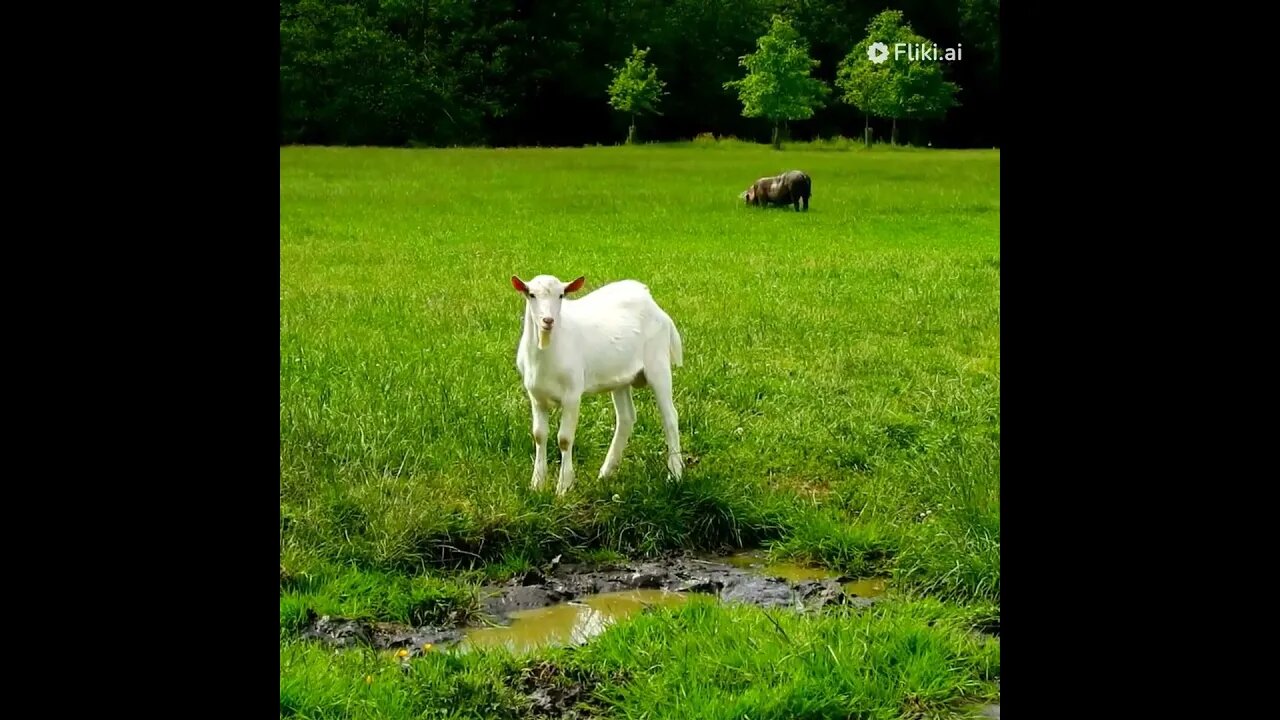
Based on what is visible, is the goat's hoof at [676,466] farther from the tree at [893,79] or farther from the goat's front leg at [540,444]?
the tree at [893,79]

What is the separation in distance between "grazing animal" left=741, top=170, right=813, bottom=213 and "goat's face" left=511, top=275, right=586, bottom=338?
13.7m

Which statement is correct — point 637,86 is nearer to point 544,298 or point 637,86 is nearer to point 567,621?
point 544,298

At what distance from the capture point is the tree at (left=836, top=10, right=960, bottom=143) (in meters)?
12.4

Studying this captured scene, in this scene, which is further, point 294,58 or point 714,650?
point 294,58

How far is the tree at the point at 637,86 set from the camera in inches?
659

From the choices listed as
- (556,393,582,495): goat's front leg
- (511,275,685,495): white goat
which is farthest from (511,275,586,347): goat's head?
(556,393,582,495): goat's front leg

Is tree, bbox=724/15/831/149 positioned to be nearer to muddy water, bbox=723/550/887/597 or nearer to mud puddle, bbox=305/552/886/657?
muddy water, bbox=723/550/887/597

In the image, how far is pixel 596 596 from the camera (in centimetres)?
514

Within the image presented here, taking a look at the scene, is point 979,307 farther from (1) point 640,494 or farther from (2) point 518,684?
(2) point 518,684

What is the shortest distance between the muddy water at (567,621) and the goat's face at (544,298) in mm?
1160

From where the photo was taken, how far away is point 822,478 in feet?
21.0

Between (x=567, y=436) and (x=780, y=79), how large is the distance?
11238mm
